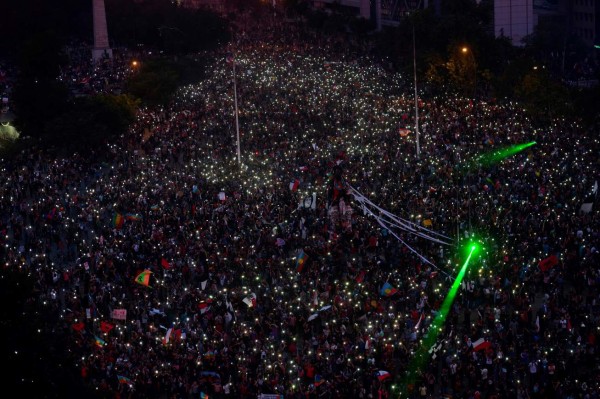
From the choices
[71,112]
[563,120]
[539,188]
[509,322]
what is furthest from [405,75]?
[509,322]

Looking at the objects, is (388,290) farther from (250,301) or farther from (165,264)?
(165,264)

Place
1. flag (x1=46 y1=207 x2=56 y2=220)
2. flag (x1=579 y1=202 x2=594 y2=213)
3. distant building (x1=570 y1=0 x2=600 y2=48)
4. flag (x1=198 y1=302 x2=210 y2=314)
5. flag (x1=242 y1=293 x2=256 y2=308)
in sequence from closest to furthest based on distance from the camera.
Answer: flag (x1=198 y1=302 x2=210 y2=314) → flag (x1=242 y1=293 x2=256 y2=308) → flag (x1=579 y1=202 x2=594 y2=213) → flag (x1=46 y1=207 x2=56 y2=220) → distant building (x1=570 y1=0 x2=600 y2=48)

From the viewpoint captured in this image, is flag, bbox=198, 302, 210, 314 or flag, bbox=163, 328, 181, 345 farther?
flag, bbox=198, 302, 210, 314

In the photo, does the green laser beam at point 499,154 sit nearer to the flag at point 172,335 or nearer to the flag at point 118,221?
the flag at point 118,221

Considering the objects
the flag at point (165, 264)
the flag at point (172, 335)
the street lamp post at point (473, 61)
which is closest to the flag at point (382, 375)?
the flag at point (172, 335)

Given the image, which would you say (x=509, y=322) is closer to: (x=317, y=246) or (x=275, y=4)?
(x=317, y=246)

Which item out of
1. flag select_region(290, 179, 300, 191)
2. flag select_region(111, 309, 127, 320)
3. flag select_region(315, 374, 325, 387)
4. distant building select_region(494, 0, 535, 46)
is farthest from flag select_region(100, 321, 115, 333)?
distant building select_region(494, 0, 535, 46)

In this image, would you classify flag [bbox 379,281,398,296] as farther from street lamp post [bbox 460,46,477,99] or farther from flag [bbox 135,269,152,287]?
street lamp post [bbox 460,46,477,99]
